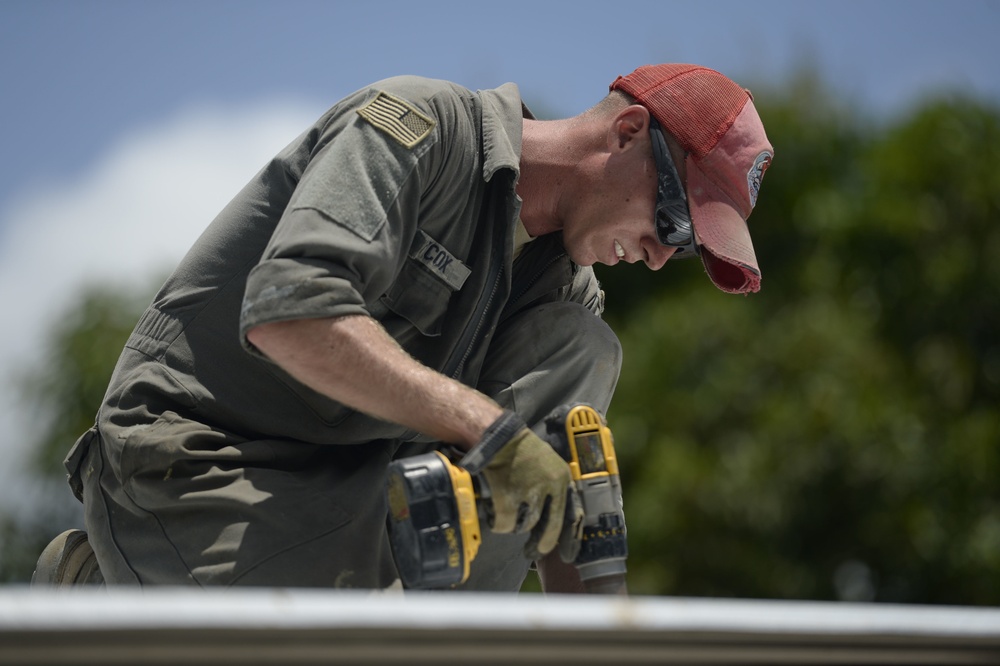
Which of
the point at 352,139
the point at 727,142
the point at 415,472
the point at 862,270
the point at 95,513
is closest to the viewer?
the point at 415,472

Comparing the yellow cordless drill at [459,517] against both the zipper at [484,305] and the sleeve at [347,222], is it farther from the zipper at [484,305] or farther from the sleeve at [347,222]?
the zipper at [484,305]

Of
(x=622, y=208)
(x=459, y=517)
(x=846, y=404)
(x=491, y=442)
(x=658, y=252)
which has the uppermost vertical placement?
(x=622, y=208)

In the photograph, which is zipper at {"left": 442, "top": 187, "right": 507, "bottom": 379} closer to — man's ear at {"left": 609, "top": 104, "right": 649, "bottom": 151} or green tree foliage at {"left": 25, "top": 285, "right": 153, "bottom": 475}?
man's ear at {"left": 609, "top": 104, "right": 649, "bottom": 151}

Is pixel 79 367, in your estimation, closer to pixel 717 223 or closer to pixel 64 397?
pixel 64 397

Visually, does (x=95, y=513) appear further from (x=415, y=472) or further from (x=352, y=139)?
(x=352, y=139)

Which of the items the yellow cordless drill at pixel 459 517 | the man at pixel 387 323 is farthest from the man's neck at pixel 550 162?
the yellow cordless drill at pixel 459 517

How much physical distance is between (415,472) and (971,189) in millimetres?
11723

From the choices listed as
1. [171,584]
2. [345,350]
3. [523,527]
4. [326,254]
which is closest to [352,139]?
[326,254]

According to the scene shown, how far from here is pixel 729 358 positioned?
1223 cm

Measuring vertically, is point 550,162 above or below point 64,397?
above

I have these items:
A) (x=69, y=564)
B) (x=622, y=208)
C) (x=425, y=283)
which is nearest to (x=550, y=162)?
(x=622, y=208)

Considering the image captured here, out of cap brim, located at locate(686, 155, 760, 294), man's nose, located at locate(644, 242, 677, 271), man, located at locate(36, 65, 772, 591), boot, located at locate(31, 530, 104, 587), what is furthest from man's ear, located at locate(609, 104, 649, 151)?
boot, located at locate(31, 530, 104, 587)

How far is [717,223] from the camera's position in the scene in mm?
2609

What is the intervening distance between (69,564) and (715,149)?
1817 millimetres
